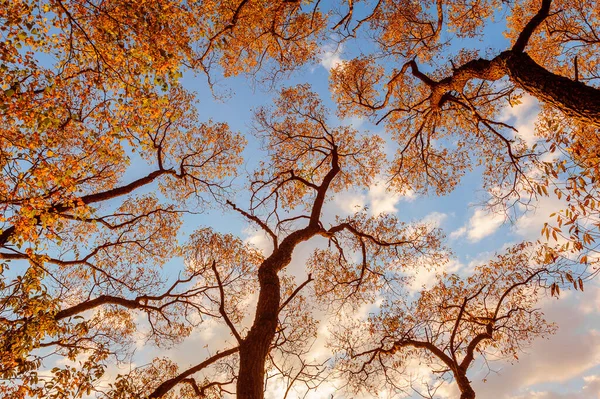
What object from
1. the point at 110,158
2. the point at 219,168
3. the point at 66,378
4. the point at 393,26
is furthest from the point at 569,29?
the point at 66,378

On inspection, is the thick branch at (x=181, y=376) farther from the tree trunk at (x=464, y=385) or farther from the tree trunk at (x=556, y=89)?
the tree trunk at (x=556, y=89)

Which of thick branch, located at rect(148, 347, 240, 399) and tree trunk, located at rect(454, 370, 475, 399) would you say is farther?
tree trunk, located at rect(454, 370, 475, 399)

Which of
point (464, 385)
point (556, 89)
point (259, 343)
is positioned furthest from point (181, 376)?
point (556, 89)

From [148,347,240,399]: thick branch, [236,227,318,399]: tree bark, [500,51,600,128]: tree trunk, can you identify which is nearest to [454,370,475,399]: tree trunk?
[236,227,318,399]: tree bark

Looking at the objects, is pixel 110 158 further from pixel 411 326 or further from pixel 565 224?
pixel 411 326

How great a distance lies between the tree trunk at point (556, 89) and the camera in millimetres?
5039

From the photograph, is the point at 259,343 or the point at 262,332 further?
the point at 262,332

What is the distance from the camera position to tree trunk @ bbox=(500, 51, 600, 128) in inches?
198

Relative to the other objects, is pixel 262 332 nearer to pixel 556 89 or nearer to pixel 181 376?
pixel 181 376

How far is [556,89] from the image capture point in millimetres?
5562

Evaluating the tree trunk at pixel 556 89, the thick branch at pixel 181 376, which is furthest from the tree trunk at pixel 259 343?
the tree trunk at pixel 556 89

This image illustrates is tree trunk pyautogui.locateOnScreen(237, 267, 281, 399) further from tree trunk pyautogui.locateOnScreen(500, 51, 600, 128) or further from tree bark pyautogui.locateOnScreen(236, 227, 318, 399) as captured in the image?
tree trunk pyautogui.locateOnScreen(500, 51, 600, 128)

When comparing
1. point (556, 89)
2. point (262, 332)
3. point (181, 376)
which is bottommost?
point (181, 376)

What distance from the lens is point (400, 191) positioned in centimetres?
1288
